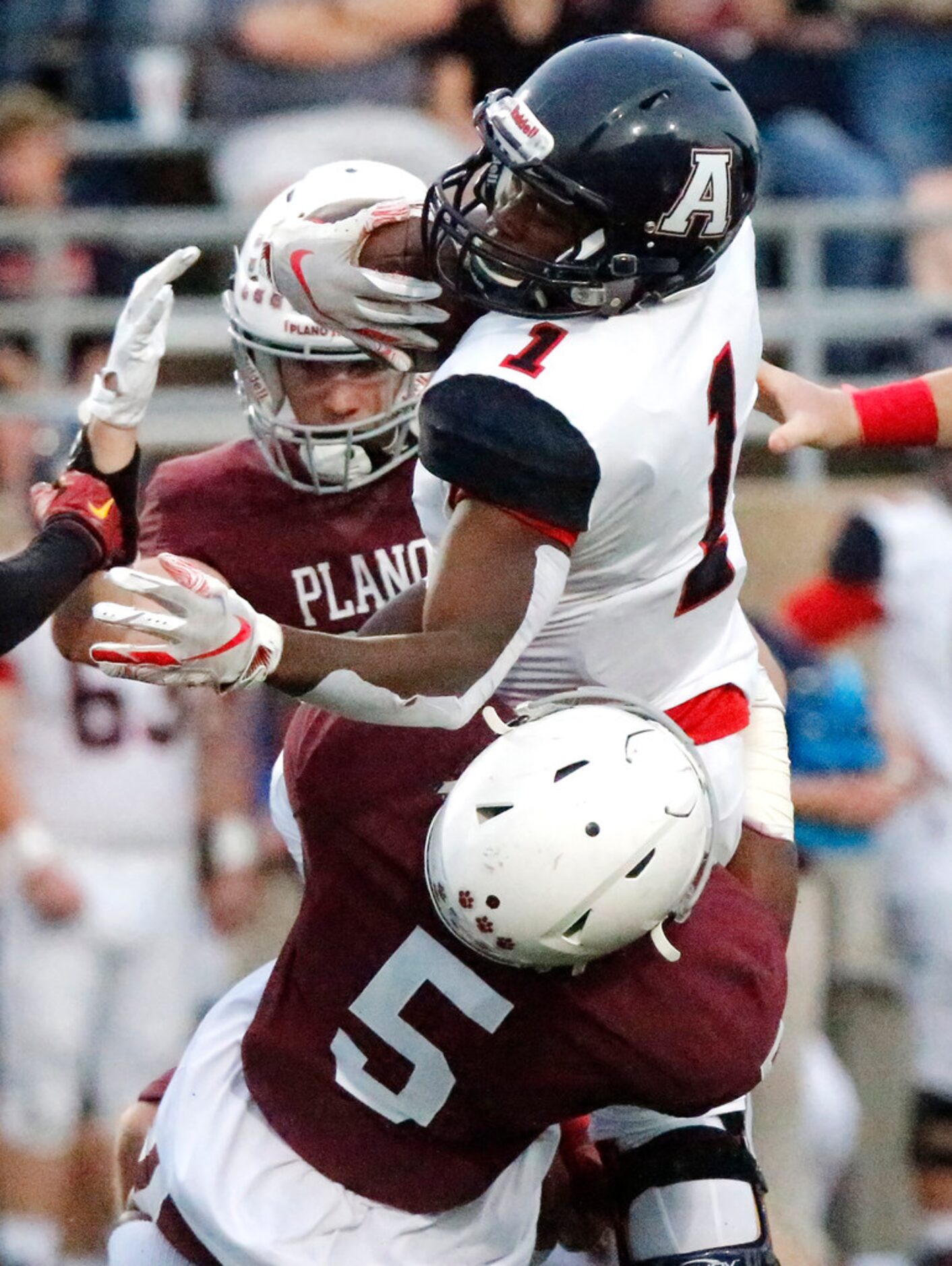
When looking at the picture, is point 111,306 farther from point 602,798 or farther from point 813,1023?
point 602,798

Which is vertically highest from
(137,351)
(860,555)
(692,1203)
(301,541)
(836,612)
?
(137,351)

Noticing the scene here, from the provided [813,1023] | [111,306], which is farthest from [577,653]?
[111,306]

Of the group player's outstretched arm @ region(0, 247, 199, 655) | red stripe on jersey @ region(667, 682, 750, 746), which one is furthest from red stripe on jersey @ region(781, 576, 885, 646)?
player's outstretched arm @ region(0, 247, 199, 655)

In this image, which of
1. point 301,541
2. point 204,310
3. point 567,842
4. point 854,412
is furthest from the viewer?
point 204,310

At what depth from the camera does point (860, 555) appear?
5.07m

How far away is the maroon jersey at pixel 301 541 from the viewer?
3.15m

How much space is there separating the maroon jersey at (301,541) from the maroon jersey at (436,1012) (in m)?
0.68

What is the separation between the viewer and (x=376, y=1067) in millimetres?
2426

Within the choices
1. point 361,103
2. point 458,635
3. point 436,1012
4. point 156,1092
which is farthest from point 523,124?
point 361,103

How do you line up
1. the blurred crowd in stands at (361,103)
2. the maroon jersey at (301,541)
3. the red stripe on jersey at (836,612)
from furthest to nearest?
1. the blurred crowd in stands at (361,103)
2. the red stripe on jersey at (836,612)
3. the maroon jersey at (301,541)

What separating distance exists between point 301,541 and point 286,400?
0.22 meters

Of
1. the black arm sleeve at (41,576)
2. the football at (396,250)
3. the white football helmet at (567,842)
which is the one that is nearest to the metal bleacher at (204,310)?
the black arm sleeve at (41,576)

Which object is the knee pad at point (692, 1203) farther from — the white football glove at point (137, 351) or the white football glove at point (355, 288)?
the white football glove at point (137, 351)

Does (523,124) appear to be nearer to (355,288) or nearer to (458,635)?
(355,288)
